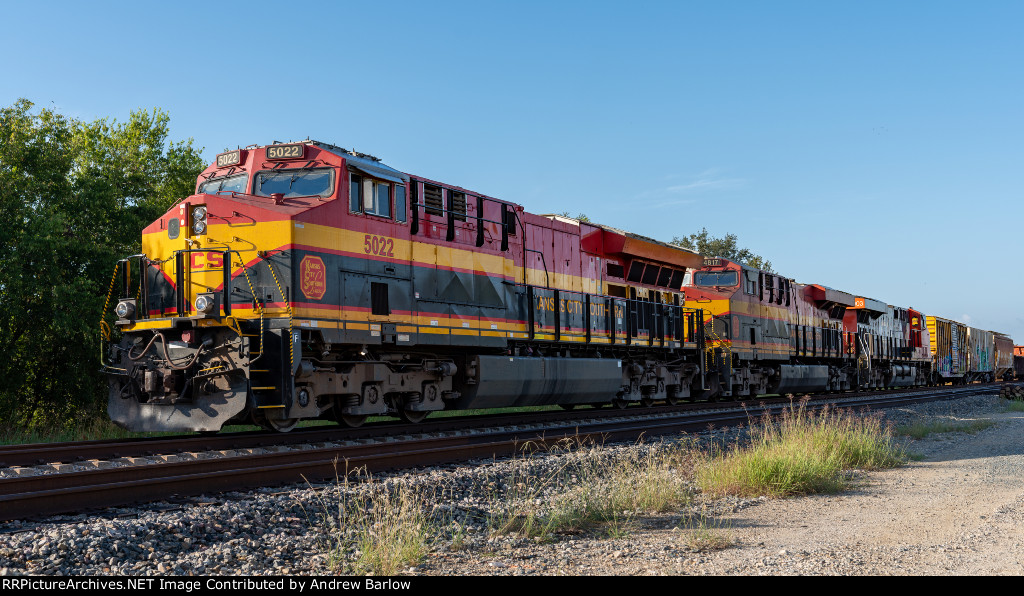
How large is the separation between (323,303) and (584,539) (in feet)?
19.2

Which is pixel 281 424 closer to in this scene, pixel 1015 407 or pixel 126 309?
pixel 126 309

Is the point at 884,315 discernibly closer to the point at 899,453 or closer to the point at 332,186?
the point at 899,453

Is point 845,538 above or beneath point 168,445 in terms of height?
beneath

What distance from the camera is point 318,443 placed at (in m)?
10.7

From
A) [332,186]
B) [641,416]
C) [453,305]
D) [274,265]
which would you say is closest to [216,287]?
[274,265]

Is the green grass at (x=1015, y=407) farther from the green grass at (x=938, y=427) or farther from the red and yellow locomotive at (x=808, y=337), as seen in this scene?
the green grass at (x=938, y=427)

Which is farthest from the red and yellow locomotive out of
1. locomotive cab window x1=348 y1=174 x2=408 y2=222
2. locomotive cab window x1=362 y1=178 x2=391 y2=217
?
locomotive cab window x1=362 y1=178 x2=391 y2=217

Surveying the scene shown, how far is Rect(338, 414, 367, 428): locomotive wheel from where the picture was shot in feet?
40.6

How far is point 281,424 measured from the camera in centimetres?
1105

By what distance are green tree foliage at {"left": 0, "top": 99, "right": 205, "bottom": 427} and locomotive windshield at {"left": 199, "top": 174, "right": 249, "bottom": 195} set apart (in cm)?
675

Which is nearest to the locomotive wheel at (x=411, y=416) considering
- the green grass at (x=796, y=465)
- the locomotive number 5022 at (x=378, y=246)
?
the locomotive number 5022 at (x=378, y=246)

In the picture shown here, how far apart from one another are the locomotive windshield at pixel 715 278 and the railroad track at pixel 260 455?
8.37 meters

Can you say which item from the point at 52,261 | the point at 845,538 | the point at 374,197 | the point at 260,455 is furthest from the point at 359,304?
the point at 52,261

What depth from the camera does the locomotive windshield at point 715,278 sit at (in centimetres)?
2338
